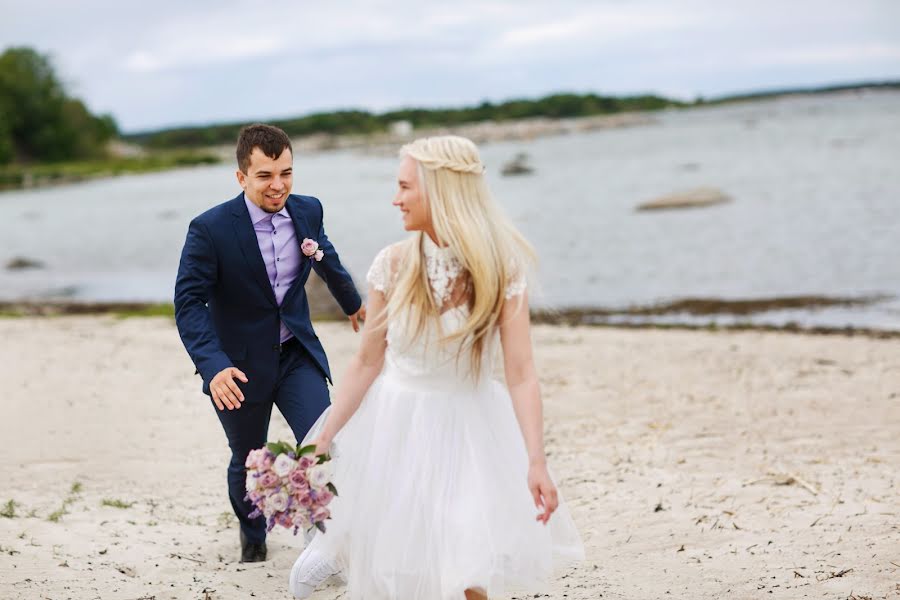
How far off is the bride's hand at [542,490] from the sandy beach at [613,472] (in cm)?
161

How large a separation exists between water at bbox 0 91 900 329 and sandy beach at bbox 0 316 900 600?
188 centimetres

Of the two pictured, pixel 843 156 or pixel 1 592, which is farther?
pixel 843 156

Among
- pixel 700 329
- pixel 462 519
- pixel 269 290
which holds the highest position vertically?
pixel 269 290

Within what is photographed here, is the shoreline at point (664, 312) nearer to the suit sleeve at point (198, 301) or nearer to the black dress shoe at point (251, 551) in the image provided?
the black dress shoe at point (251, 551)

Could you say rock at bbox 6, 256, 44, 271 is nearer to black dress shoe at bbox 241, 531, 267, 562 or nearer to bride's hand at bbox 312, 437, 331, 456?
black dress shoe at bbox 241, 531, 267, 562

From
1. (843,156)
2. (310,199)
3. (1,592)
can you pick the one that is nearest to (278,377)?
(310,199)

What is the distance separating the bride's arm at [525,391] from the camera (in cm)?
354

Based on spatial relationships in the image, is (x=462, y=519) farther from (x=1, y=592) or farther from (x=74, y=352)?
(x=74, y=352)

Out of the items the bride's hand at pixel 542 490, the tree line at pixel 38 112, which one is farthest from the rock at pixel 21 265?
the tree line at pixel 38 112

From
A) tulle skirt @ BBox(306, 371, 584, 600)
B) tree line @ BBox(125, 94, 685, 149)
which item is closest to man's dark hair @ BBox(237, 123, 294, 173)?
tulle skirt @ BBox(306, 371, 584, 600)

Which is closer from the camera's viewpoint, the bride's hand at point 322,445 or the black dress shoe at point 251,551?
the bride's hand at point 322,445

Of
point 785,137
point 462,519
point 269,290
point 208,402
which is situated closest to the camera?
point 462,519

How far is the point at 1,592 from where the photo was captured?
190 inches

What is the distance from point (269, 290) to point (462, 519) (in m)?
1.72
